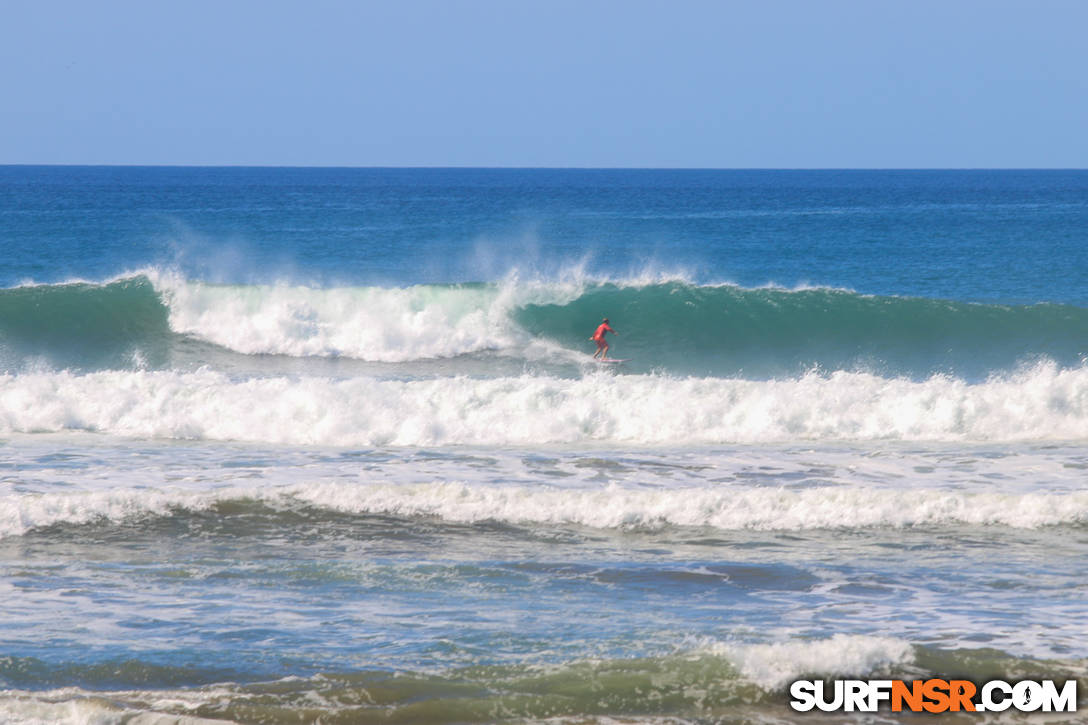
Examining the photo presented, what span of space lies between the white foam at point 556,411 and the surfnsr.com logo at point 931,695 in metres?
7.17

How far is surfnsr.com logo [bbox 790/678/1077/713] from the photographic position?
5.96 metres

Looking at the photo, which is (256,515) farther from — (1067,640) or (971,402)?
(971,402)

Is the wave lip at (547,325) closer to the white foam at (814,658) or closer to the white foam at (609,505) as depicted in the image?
the white foam at (609,505)

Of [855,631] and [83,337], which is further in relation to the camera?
[83,337]

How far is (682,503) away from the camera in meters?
9.97

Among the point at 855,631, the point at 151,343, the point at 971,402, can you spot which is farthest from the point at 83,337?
the point at 855,631

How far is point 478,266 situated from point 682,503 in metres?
24.9

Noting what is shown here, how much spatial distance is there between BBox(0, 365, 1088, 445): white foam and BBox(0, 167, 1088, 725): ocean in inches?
1.9

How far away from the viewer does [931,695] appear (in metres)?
6.07

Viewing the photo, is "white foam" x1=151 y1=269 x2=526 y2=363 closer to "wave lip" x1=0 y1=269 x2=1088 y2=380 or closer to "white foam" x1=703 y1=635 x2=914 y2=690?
"wave lip" x1=0 y1=269 x2=1088 y2=380

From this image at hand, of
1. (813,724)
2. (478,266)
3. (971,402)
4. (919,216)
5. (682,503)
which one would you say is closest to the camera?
(813,724)

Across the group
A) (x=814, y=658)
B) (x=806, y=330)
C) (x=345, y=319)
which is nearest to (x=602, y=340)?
(x=806, y=330)

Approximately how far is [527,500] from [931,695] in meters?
4.66

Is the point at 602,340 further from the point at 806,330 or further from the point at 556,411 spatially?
the point at 556,411
